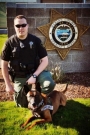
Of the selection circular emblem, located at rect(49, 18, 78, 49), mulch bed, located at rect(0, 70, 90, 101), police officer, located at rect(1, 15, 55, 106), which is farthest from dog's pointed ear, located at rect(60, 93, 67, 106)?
circular emblem, located at rect(49, 18, 78, 49)

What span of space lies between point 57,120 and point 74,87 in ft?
6.09

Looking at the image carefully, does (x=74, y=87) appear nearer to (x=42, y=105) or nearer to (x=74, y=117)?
(x=74, y=117)

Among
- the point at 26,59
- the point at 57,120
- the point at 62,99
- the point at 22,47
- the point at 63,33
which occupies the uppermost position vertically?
the point at 63,33

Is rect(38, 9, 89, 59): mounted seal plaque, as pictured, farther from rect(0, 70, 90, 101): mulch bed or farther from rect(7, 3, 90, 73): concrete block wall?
rect(0, 70, 90, 101): mulch bed

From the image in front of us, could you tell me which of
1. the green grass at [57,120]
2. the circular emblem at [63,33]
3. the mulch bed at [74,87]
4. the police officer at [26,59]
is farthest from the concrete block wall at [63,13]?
the police officer at [26,59]

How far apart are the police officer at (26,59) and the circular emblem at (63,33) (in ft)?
8.01

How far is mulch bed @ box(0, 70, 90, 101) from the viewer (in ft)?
18.9

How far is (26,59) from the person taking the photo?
185 inches

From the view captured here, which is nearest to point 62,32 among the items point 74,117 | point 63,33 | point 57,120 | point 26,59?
point 63,33

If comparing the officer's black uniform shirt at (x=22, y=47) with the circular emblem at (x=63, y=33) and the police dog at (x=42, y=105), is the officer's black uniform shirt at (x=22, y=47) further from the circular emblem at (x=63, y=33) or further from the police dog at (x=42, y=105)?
the circular emblem at (x=63, y=33)

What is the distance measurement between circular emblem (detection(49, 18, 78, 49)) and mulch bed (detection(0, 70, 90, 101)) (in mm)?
984

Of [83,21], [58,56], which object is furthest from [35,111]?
[83,21]

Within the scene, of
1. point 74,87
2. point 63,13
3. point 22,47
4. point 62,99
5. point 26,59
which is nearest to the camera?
point 22,47

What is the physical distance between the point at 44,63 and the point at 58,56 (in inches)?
110
